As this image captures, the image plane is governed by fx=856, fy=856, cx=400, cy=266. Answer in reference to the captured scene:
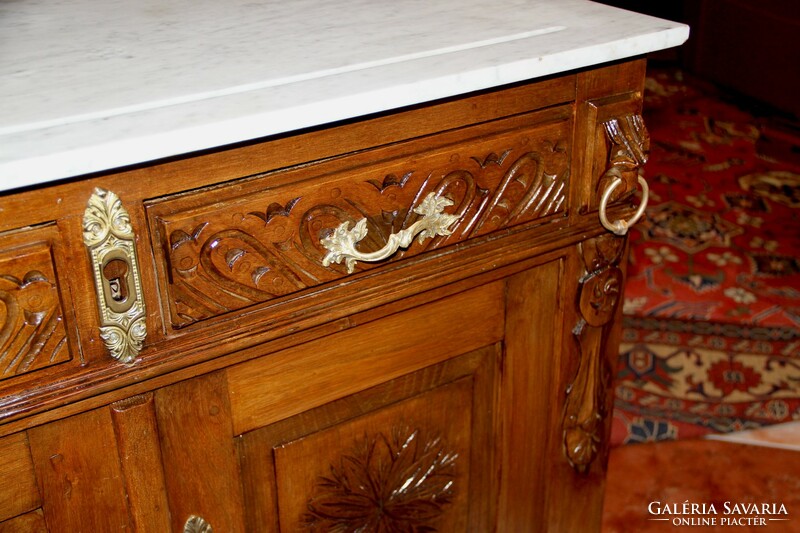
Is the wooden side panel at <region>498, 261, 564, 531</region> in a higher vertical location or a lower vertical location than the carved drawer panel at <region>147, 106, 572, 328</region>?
lower

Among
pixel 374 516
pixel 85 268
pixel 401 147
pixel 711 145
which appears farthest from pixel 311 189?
pixel 711 145

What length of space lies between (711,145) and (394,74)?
2.42m

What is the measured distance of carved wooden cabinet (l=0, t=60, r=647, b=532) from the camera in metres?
0.69

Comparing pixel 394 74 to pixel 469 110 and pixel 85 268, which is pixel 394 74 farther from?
pixel 85 268

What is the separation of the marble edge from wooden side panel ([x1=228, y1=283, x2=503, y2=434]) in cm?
23

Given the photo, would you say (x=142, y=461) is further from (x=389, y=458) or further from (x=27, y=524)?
(x=389, y=458)

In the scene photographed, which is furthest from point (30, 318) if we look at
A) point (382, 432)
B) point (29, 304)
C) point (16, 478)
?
point (382, 432)

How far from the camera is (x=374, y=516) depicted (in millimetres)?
965

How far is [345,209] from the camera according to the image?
0.79 m

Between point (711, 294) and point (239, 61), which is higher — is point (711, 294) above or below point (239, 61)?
below

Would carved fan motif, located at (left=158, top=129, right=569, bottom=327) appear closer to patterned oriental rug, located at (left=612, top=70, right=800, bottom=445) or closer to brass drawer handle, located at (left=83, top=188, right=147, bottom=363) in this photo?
brass drawer handle, located at (left=83, top=188, right=147, bottom=363)

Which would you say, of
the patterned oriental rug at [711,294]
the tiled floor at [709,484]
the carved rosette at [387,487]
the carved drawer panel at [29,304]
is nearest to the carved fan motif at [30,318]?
the carved drawer panel at [29,304]

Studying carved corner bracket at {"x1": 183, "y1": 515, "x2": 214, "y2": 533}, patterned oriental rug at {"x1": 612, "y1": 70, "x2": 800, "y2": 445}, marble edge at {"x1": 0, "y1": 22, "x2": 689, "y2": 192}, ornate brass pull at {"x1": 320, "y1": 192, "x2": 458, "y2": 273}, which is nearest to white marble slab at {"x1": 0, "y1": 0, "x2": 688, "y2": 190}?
marble edge at {"x1": 0, "y1": 22, "x2": 689, "y2": 192}

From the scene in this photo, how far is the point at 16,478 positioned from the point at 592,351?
0.66 m
